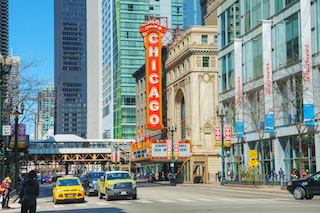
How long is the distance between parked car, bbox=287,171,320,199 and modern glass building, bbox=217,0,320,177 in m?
9.52

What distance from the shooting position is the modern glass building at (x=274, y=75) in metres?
39.5

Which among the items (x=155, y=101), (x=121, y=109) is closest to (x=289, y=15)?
(x=155, y=101)

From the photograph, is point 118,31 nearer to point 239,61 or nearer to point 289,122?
point 239,61

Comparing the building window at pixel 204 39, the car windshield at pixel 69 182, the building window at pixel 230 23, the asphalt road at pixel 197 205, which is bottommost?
the asphalt road at pixel 197 205

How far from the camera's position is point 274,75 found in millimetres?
46406

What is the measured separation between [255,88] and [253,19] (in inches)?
324

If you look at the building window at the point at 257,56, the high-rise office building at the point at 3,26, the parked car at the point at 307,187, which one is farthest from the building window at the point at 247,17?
the high-rise office building at the point at 3,26

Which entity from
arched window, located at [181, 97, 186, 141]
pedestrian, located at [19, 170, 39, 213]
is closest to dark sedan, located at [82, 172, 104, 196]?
pedestrian, located at [19, 170, 39, 213]

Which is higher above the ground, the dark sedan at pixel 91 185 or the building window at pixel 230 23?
the building window at pixel 230 23

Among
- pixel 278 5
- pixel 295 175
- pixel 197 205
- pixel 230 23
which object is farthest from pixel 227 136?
pixel 197 205

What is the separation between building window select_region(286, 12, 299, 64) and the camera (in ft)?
138

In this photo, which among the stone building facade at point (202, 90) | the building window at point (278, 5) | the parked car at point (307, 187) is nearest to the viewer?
the parked car at point (307, 187)

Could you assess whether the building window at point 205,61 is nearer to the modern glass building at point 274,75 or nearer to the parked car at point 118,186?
the modern glass building at point 274,75

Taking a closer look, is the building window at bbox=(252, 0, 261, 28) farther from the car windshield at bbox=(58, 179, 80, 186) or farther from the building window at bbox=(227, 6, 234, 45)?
the car windshield at bbox=(58, 179, 80, 186)
